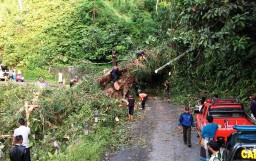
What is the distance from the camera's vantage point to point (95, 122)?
14656 millimetres

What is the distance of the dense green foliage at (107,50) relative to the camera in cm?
1293

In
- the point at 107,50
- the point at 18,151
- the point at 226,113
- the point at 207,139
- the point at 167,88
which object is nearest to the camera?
the point at 18,151

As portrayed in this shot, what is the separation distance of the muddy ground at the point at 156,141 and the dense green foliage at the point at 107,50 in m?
0.76

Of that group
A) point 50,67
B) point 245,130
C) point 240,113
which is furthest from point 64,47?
point 245,130

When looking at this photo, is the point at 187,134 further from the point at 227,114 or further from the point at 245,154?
the point at 245,154

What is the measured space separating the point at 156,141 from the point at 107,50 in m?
18.3

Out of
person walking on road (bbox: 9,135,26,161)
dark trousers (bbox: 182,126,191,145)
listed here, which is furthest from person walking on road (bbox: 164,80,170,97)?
person walking on road (bbox: 9,135,26,161)

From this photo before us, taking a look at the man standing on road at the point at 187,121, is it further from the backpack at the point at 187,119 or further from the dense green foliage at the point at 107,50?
the dense green foliage at the point at 107,50

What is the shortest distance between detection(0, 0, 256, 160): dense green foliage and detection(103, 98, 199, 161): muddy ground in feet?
2.48

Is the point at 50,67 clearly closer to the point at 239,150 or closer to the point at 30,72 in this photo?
the point at 30,72

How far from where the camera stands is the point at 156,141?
44.2ft

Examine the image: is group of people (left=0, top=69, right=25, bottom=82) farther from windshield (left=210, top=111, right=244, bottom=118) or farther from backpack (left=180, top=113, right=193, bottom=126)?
windshield (left=210, top=111, right=244, bottom=118)

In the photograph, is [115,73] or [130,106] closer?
[130,106]

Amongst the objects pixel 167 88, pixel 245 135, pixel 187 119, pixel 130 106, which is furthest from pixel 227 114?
pixel 167 88
